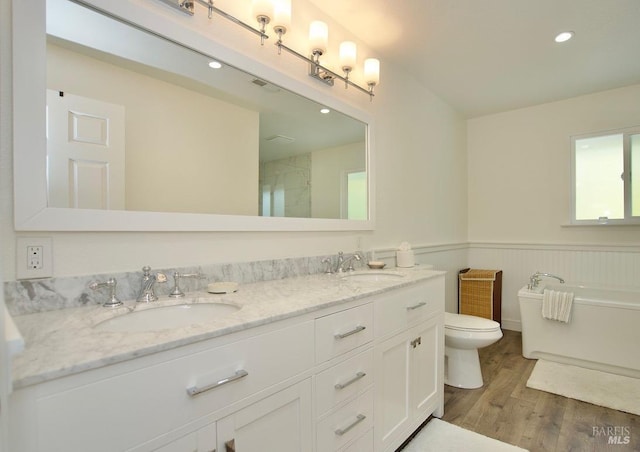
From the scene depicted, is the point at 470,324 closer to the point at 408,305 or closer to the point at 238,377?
the point at 408,305

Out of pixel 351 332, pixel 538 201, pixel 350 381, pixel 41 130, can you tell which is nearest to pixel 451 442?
pixel 350 381

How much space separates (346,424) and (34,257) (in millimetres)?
1192

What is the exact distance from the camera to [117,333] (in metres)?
0.79

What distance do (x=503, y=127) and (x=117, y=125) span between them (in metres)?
3.96

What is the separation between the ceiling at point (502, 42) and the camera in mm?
1961

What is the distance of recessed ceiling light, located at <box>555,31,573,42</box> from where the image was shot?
2.22 m

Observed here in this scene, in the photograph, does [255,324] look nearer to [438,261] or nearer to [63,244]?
[63,244]

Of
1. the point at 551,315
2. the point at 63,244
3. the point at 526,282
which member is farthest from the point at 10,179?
the point at 526,282

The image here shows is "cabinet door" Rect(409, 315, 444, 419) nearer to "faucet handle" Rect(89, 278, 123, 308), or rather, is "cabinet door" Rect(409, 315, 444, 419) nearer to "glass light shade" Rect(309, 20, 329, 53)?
"faucet handle" Rect(89, 278, 123, 308)

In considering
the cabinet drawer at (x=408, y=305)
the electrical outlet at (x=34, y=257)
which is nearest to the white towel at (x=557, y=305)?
the cabinet drawer at (x=408, y=305)

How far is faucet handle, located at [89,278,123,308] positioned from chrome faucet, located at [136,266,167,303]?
0.24ft

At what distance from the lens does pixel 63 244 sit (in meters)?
1.02

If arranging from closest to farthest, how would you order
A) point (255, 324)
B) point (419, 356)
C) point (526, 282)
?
1. point (255, 324)
2. point (419, 356)
3. point (526, 282)

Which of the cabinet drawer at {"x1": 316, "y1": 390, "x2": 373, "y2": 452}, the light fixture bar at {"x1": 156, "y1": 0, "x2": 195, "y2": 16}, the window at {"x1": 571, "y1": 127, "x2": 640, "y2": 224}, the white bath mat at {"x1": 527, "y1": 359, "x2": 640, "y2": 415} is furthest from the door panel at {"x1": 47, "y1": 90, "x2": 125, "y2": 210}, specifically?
the window at {"x1": 571, "y1": 127, "x2": 640, "y2": 224}
